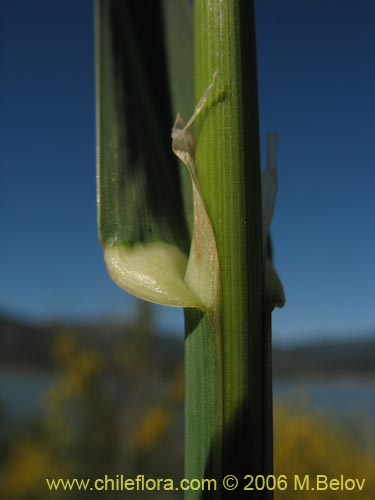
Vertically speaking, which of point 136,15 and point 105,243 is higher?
point 136,15

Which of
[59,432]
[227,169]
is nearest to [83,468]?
[59,432]

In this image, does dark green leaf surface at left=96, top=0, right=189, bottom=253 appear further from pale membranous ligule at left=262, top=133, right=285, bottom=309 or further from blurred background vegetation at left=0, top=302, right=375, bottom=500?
blurred background vegetation at left=0, top=302, right=375, bottom=500

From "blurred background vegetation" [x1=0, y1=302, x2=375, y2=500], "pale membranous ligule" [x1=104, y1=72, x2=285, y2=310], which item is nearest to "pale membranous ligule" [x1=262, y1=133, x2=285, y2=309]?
"pale membranous ligule" [x1=104, y1=72, x2=285, y2=310]

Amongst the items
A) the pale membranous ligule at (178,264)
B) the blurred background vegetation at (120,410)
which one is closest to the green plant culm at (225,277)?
the pale membranous ligule at (178,264)

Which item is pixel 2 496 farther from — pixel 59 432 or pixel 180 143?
pixel 180 143

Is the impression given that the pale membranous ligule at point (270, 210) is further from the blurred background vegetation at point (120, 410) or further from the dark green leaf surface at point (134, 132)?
the blurred background vegetation at point (120, 410)
